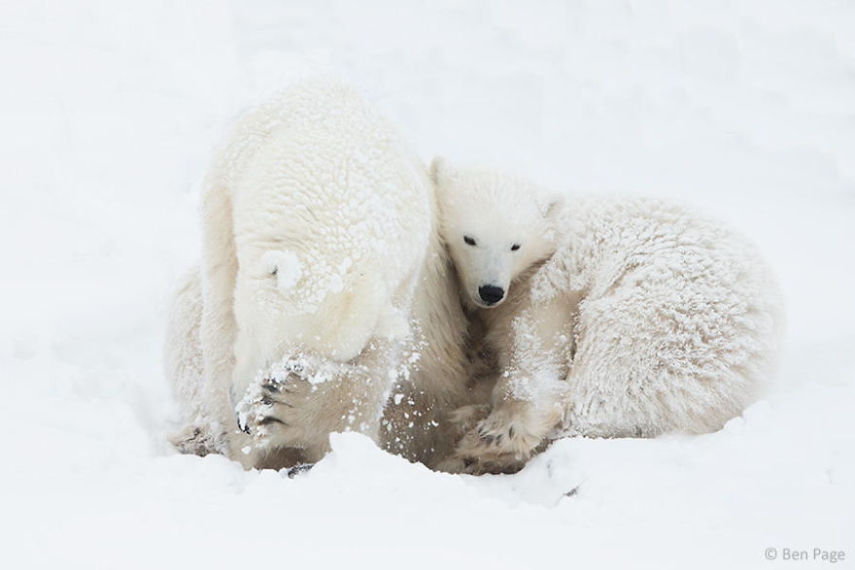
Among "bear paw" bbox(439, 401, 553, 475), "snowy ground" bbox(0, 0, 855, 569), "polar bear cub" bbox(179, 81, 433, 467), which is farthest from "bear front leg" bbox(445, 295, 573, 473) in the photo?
"polar bear cub" bbox(179, 81, 433, 467)

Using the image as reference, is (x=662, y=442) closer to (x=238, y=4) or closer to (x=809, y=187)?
(x=809, y=187)

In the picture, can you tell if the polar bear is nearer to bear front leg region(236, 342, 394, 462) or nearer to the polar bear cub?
the polar bear cub

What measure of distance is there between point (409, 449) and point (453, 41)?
6.30 metres

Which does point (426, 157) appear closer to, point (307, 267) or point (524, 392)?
point (524, 392)

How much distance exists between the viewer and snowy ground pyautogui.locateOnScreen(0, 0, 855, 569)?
207 cm

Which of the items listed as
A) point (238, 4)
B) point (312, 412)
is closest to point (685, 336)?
point (312, 412)

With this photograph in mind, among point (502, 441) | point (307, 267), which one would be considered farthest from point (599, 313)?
point (307, 267)

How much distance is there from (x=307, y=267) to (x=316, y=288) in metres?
0.07

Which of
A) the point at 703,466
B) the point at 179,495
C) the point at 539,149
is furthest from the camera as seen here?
the point at 539,149

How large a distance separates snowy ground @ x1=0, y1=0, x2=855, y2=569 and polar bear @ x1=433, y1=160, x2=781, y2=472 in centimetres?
18

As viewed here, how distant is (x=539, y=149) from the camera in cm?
761

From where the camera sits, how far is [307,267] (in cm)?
250

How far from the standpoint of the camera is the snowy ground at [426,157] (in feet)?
6.80

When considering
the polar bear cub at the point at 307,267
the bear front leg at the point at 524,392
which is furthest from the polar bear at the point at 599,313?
the polar bear cub at the point at 307,267
